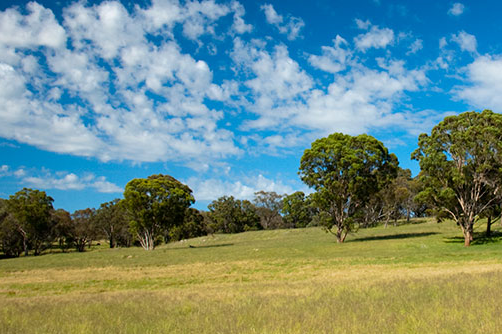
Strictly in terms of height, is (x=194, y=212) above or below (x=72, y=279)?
above

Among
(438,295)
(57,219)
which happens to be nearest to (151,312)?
(438,295)

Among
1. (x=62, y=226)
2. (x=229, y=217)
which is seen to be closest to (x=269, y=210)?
(x=229, y=217)

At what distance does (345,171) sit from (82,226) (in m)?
65.9

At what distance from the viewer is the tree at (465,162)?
115 ft

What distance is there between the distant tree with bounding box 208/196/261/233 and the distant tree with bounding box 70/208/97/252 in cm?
3558

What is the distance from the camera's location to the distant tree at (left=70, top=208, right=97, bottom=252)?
86.9 metres

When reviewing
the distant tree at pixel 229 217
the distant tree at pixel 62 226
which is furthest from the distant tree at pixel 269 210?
the distant tree at pixel 62 226

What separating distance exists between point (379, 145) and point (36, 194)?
57.7m

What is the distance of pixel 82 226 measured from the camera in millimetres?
87562

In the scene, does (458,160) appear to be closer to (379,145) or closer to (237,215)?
(379,145)

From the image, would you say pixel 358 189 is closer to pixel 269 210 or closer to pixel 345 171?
pixel 345 171

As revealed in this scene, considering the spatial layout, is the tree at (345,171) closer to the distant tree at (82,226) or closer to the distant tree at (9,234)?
the distant tree at (9,234)

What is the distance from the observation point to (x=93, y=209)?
92.3 metres

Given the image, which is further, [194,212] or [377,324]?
[194,212]
